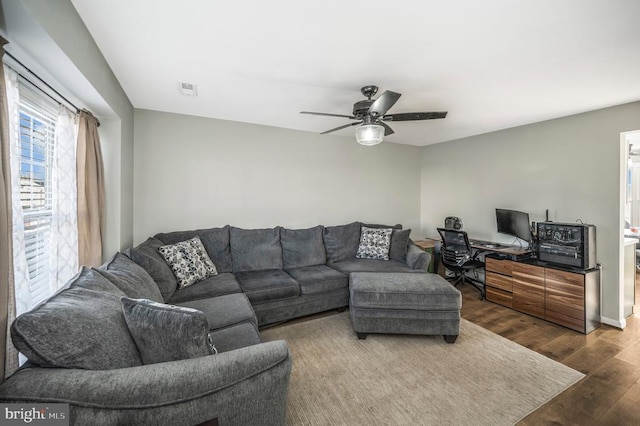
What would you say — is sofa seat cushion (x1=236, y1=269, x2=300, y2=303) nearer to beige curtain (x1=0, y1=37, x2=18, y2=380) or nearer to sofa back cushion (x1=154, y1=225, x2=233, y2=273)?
sofa back cushion (x1=154, y1=225, x2=233, y2=273)

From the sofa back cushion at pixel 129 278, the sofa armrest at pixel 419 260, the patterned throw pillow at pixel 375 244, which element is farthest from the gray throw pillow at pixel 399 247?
the sofa back cushion at pixel 129 278

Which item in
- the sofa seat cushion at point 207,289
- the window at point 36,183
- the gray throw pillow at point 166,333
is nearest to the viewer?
the gray throw pillow at point 166,333

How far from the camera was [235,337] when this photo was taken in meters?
1.67

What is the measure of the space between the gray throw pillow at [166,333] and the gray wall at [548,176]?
4.14 metres

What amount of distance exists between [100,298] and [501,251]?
409 centimetres

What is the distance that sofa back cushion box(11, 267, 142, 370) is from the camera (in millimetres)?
878

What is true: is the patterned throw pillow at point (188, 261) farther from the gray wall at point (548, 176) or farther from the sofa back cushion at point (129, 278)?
the gray wall at point (548, 176)

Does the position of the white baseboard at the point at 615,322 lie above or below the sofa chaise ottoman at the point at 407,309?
below

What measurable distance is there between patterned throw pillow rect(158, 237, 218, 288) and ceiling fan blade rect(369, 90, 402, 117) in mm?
2340

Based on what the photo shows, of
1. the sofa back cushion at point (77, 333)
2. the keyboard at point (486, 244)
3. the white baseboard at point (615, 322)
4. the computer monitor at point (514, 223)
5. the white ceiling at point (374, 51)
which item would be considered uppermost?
the white ceiling at point (374, 51)

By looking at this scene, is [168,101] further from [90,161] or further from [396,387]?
[396,387]

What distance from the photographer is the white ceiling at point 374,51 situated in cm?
143

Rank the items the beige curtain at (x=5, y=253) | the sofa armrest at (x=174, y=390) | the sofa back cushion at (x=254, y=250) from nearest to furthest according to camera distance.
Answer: the sofa armrest at (x=174, y=390) → the beige curtain at (x=5, y=253) → the sofa back cushion at (x=254, y=250)

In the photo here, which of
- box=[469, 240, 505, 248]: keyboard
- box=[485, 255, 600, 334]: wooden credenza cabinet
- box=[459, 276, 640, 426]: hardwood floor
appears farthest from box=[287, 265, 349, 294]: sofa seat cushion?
box=[469, 240, 505, 248]: keyboard
